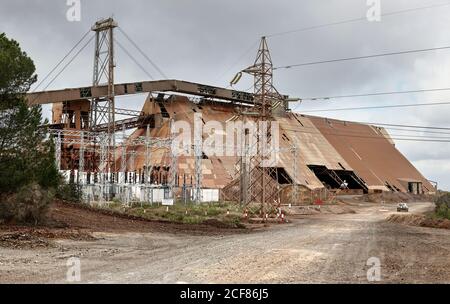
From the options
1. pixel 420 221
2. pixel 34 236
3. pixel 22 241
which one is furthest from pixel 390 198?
pixel 22 241

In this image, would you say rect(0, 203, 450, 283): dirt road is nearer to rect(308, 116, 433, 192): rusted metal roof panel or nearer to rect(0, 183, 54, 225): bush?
rect(0, 183, 54, 225): bush

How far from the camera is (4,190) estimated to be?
68.2ft

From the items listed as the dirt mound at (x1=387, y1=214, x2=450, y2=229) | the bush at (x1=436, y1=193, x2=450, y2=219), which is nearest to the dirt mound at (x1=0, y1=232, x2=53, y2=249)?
the dirt mound at (x1=387, y1=214, x2=450, y2=229)

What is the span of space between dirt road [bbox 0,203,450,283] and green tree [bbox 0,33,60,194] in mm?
4904

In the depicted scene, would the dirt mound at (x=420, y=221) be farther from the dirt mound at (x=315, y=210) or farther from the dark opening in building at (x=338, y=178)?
the dark opening in building at (x=338, y=178)

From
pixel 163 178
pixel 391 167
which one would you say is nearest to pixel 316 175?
pixel 391 167

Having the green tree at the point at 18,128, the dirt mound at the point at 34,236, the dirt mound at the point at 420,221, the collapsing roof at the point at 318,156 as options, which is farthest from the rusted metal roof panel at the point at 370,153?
the dirt mound at the point at 34,236

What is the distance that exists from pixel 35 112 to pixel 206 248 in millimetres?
10963

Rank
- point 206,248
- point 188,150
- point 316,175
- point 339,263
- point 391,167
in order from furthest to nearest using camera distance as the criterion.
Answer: point 391,167
point 316,175
point 188,150
point 206,248
point 339,263

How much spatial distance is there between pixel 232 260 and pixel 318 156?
2256 inches

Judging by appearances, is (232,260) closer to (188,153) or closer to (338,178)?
(188,153)

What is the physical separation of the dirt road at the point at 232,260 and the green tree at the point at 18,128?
16.1 feet

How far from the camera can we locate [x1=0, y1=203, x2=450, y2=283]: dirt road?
10.1 meters
